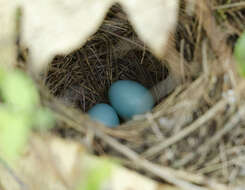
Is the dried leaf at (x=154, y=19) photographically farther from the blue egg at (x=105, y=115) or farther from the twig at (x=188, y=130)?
the blue egg at (x=105, y=115)

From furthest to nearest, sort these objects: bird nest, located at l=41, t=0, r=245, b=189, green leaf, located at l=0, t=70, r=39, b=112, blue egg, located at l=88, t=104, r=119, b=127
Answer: blue egg, located at l=88, t=104, r=119, b=127
bird nest, located at l=41, t=0, r=245, b=189
green leaf, located at l=0, t=70, r=39, b=112

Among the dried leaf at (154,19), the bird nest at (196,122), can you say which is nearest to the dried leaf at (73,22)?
the dried leaf at (154,19)

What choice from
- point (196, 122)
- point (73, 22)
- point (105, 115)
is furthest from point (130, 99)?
point (73, 22)

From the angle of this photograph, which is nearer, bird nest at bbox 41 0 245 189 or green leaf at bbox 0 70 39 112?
green leaf at bbox 0 70 39 112

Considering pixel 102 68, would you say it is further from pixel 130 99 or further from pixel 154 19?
pixel 154 19

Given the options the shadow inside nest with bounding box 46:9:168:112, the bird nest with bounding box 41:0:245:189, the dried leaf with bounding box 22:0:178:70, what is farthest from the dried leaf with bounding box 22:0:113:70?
the shadow inside nest with bounding box 46:9:168:112

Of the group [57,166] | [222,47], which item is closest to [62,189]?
[57,166]

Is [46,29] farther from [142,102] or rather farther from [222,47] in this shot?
[142,102]

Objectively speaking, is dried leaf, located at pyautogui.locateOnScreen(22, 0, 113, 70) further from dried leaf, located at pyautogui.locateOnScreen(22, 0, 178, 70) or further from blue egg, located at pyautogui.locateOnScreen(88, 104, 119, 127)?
blue egg, located at pyautogui.locateOnScreen(88, 104, 119, 127)
